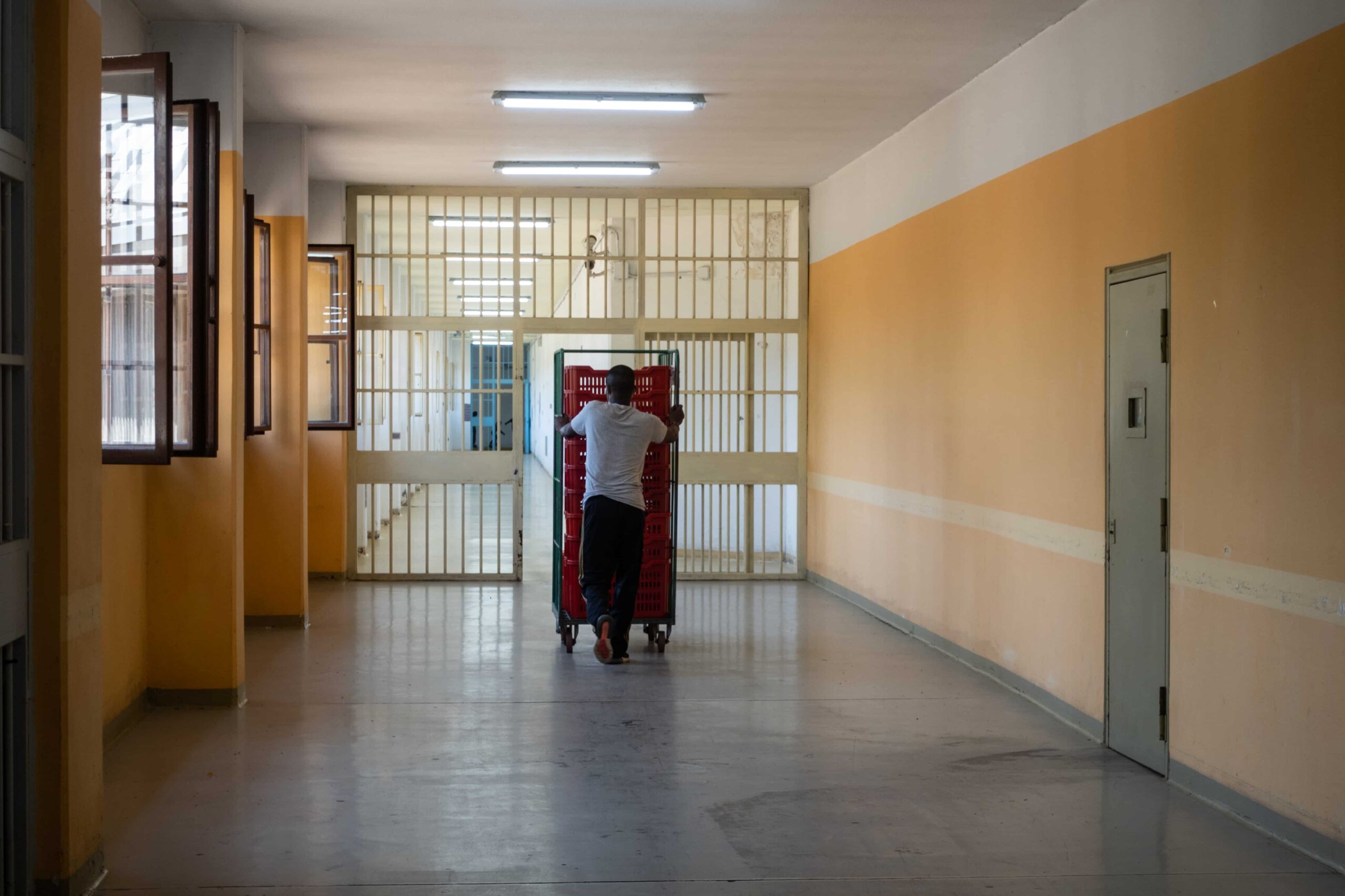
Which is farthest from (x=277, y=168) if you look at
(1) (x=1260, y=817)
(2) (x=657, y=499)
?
(1) (x=1260, y=817)

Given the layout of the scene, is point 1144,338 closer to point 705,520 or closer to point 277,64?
point 277,64

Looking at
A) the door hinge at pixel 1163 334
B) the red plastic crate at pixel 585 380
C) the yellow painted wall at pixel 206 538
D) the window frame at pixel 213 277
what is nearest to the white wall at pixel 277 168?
the yellow painted wall at pixel 206 538

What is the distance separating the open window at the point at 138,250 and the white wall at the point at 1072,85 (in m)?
3.75

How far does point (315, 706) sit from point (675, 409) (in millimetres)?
2362

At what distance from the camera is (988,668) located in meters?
6.04

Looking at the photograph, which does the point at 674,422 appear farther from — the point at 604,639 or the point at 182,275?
the point at 182,275

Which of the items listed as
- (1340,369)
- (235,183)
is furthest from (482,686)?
(1340,369)

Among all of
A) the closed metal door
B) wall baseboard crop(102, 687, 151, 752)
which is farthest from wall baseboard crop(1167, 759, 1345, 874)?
wall baseboard crop(102, 687, 151, 752)

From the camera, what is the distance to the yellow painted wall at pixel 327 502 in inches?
352

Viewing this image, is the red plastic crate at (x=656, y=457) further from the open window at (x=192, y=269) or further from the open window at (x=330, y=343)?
the open window at (x=330, y=343)

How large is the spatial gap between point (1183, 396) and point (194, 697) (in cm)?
447

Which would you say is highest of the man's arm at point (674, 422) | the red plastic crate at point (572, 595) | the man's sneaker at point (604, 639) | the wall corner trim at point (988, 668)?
the man's arm at point (674, 422)

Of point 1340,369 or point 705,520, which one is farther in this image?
point 705,520

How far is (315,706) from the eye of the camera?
17.4ft
